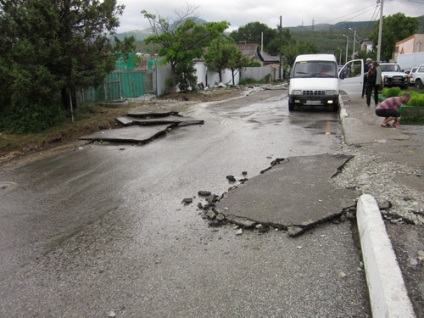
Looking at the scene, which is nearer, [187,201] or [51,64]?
[187,201]

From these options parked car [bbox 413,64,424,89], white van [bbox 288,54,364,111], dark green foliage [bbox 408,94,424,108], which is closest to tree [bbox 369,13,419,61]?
parked car [bbox 413,64,424,89]

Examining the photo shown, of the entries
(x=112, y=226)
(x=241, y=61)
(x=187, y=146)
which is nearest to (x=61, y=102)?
(x=187, y=146)

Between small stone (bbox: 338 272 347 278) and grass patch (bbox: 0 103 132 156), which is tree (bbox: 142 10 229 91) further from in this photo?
small stone (bbox: 338 272 347 278)

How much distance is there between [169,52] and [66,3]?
433 inches

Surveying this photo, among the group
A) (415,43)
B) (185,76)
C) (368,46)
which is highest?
(368,46)

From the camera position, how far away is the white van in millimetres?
13969

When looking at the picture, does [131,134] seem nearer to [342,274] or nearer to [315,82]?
[315,82]

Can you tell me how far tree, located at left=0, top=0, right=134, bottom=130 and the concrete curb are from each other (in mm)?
9629

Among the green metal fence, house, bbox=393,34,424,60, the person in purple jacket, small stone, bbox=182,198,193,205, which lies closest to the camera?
small stone, bbox=182,198,193,205

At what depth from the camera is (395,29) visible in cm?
5953

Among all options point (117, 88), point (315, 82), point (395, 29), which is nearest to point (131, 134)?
point (315, 82)

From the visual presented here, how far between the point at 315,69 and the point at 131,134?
854 cm

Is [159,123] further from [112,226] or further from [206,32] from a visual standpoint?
[206,32]

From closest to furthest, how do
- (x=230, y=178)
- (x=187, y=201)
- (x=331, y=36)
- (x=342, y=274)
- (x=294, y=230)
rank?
1. (x=342, y=274)
2. (x=294, y=230)
3. (x=187, y=201)
4. (x=230, y=178)
5. (x=331, y=36)
